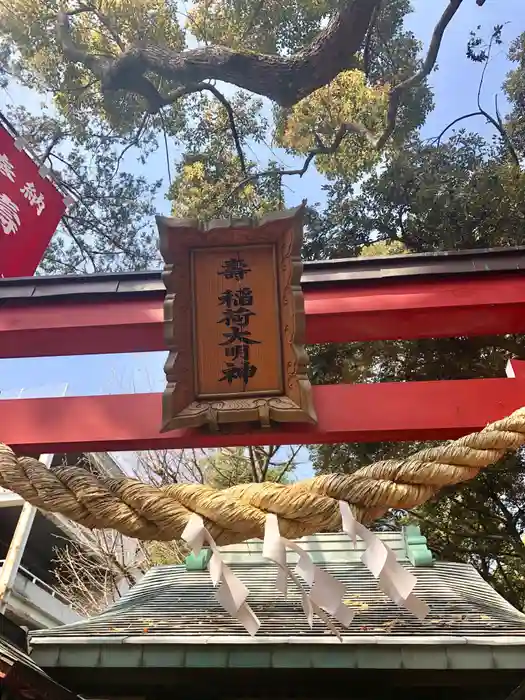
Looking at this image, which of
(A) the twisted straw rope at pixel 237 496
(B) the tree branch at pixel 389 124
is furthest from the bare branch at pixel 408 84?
(A) the twisted straw rope at pixel 237 496

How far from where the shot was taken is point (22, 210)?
4.41 meters

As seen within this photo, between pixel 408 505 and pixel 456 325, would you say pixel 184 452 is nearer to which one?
pixel 456 325

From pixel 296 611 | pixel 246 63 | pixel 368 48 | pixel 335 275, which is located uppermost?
pixel 368 48

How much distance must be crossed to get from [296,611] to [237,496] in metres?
2.49

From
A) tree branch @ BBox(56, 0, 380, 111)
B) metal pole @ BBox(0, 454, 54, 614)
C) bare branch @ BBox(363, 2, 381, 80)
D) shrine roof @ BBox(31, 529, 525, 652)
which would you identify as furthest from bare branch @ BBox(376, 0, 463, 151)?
metal pole @ BBox(0, 454, 54, 614)

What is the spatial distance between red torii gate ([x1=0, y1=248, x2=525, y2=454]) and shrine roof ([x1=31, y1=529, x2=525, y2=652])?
0.71 m

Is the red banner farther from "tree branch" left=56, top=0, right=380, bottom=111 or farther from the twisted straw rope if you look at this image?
the twisted straw rope

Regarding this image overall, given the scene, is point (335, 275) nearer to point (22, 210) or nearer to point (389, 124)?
point (22, 210)

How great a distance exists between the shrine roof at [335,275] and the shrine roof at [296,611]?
1319 millimetres

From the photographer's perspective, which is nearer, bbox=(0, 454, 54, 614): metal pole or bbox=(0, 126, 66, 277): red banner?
bbox=(0, 126, 66, 277): red banner

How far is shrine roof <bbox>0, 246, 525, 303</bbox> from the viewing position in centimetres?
253

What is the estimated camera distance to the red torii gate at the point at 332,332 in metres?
2.16

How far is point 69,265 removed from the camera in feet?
26.8

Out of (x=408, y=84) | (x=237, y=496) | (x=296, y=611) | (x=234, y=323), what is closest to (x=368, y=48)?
(x=408, y=84)
